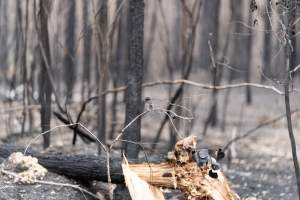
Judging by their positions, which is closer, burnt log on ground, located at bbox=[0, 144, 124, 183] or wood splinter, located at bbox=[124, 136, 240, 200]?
wood splinter, located at bbox=[124, 136, 240, 200]

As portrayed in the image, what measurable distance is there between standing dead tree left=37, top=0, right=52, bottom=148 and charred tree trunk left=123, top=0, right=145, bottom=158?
150 cm

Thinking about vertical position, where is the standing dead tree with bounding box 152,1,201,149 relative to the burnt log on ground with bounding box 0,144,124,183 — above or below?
above

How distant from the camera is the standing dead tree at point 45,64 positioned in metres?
7.92

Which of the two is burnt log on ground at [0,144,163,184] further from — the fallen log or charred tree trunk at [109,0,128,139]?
charred tree trunk at [109,0,128,139]

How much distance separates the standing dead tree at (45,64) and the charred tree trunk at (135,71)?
1500 millimetres

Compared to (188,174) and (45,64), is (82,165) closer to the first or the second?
(188,174)

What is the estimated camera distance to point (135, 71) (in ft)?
22.3

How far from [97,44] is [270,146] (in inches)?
191

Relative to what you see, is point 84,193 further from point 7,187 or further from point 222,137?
point 222,137

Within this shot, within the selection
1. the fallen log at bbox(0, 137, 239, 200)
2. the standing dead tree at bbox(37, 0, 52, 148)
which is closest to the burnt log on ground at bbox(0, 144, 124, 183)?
the fallen log at bbox(0, 137, 239, 200)

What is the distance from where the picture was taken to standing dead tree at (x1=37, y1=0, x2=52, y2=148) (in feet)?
26.0

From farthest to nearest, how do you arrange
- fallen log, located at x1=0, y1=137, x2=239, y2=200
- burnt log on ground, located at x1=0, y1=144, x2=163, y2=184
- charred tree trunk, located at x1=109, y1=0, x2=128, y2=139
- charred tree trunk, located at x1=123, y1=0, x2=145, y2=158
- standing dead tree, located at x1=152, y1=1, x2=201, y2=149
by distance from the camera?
charred tree trunk, located at x1=109, y1=0, x2=128, y2=139
standing dead tree, located at x1=152, y1=1, x2=201, y2=149
charred tree trunk, located at x1=123, y1=0, x2=145, y2=158
burnt log on ground, located at x1=0, y1=144, x2=163, y2=184
fallen log, located at x1=0, y1=137, x2=239, y2=200

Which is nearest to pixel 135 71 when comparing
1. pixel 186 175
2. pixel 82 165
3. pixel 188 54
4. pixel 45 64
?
pixel 82 165

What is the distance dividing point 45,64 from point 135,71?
5.89 feet
